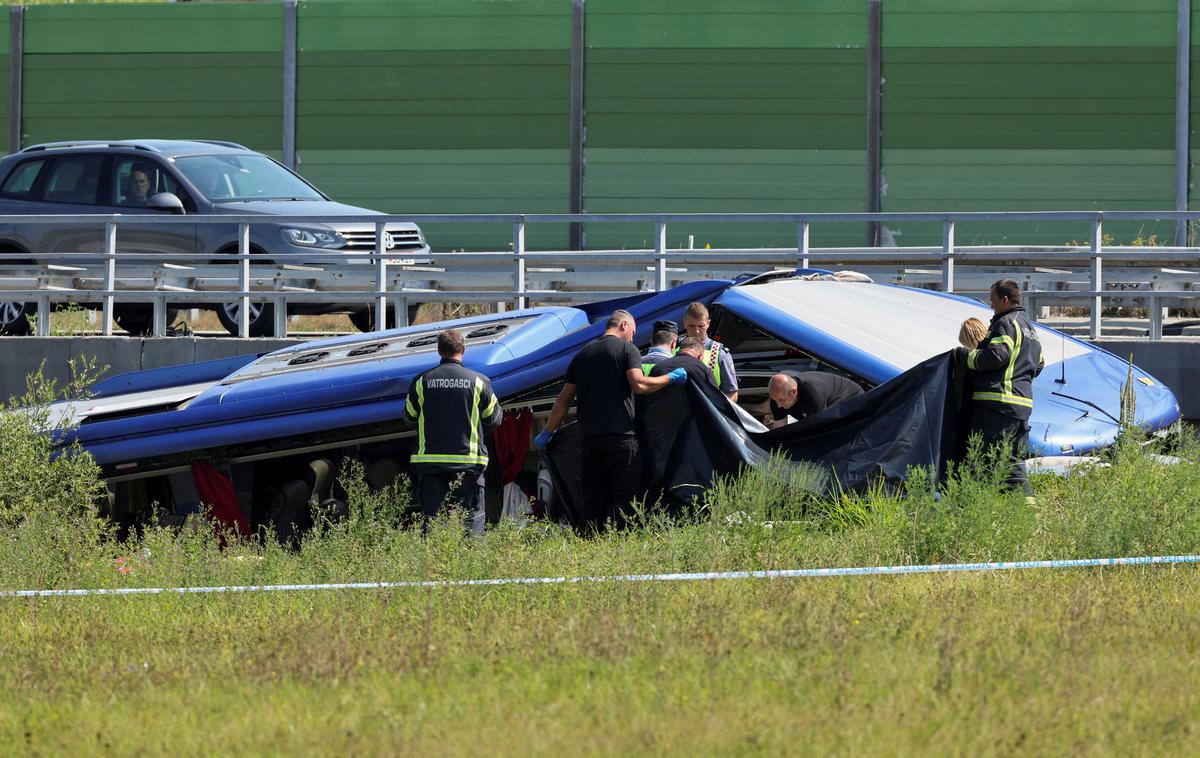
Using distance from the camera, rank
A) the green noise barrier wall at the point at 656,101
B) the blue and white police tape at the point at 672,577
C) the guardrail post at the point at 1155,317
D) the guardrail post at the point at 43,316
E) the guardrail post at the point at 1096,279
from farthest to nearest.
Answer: the green noise barrier wall at the point at 656,101
the guardrail post at the point at 43,316
the guardrail post at the point at 1155,317
the guardrail post at the point at 1096,279
the blue and white police tape at the point at 672,577

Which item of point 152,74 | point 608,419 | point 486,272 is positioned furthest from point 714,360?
point 152,74

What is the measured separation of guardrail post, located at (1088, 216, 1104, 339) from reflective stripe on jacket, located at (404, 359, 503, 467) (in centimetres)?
583

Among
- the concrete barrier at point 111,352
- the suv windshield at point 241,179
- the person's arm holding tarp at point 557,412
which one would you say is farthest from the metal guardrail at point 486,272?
the person's arm holding tarp at point 557,412

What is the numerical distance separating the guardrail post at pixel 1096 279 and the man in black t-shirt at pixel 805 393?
13.0 ft

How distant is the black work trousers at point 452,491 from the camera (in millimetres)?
9578

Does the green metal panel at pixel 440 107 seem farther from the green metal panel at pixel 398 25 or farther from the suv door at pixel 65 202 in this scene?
the suv door at pixel 65 202

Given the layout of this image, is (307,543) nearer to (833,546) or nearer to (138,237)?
(833,546)

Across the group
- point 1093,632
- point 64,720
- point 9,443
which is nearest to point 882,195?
point 9,443

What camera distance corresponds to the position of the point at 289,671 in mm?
6133

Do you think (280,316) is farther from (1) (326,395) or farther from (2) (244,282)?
(1) (326,395)

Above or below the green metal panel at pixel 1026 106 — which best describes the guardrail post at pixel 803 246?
below

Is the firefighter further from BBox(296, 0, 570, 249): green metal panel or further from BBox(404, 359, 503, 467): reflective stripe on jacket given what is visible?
BBox(296, 0, 570, 249): green metal panel

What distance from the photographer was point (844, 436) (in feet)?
30.6

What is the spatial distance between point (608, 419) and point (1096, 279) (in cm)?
563
